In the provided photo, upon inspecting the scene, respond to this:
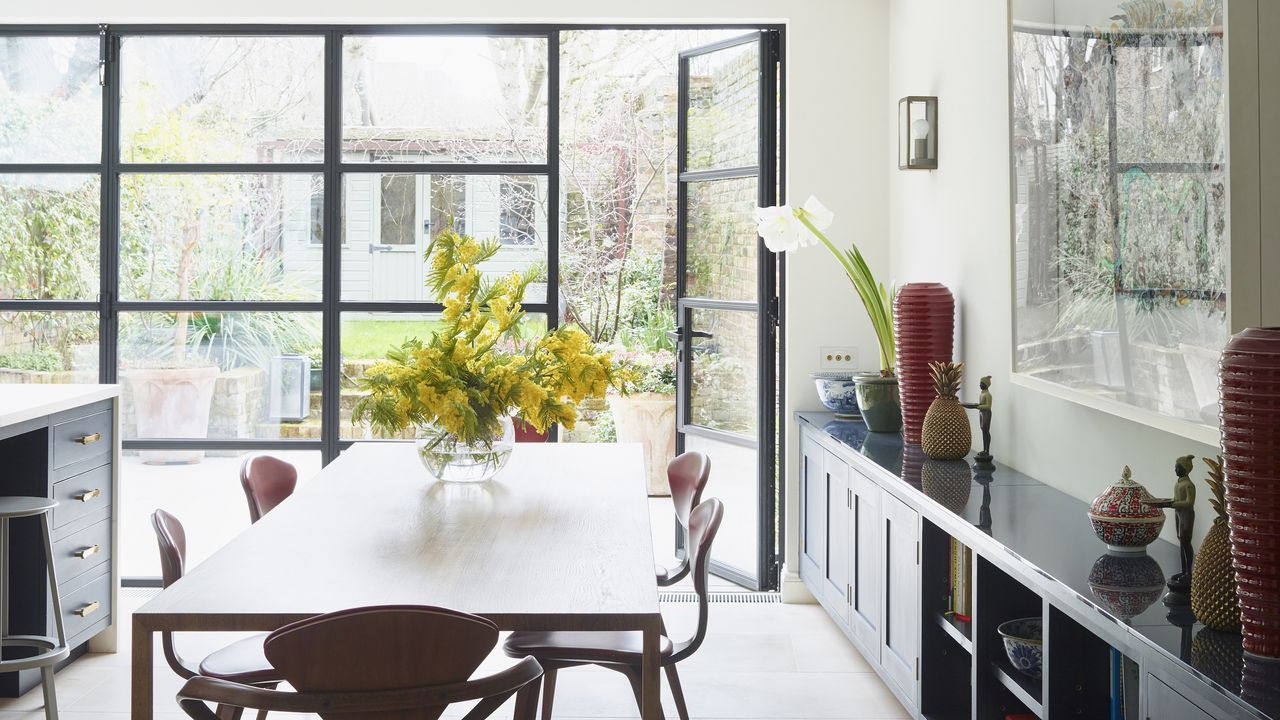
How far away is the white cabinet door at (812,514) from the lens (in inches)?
168

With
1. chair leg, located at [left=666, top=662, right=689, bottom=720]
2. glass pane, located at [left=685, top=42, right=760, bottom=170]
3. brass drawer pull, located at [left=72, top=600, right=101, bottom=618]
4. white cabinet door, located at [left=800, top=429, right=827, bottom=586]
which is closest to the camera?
chair leg, located at [left=666, top=662, right=689, bottom=720]

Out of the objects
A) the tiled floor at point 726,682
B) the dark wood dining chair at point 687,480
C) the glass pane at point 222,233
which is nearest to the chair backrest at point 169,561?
the tiled floor at point 726,682

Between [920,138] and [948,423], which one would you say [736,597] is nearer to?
[948,423]

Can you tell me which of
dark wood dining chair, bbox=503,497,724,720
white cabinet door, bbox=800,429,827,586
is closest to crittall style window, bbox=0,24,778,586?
white cabinet door, bbox=800,429,827,586

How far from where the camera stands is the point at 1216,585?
175cm

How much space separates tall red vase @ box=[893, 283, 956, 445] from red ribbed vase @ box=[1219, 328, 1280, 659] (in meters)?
2.13

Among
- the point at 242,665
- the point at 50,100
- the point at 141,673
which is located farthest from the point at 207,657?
the point at 50,100

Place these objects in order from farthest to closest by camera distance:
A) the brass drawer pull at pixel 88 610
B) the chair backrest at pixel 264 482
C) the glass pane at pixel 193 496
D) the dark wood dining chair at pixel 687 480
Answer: the glass pane at pixel 193 496
the brass drawer pull at pixel 88 610
the dark wood dining chair at pixel 687 480
the chair backrest at pixel 264 482

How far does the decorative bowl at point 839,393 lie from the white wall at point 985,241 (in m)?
0.50

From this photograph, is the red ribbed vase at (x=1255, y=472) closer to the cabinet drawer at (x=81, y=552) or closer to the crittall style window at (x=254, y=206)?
the crittall style window at (x=254, y=206)

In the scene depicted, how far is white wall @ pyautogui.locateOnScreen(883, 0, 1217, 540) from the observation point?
8.96 feet

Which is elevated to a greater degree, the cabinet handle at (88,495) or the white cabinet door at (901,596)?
the cabinet handle at (88,495)

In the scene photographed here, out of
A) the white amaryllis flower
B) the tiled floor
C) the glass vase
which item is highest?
the white amaryllis flower

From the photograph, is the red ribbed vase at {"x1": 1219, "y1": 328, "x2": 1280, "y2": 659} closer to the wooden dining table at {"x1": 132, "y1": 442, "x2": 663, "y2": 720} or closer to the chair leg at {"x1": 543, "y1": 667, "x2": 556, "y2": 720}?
the wooden dining table at {"x1": 132, "y1": 442, "x2": 663, "y2": 720}
